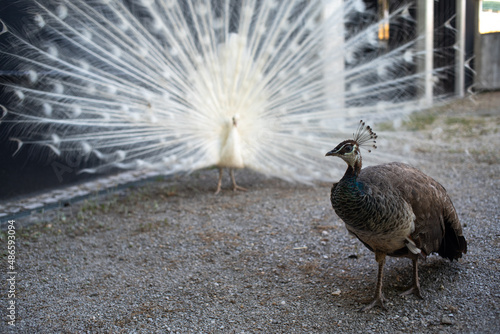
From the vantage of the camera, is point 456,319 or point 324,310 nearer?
point 456,319

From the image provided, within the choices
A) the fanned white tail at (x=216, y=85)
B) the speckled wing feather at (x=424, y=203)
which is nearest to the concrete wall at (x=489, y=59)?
the fanned white tail at (x=216, y=85)

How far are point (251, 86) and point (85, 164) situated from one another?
2.67m

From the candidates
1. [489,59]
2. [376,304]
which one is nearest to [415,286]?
[376,304]

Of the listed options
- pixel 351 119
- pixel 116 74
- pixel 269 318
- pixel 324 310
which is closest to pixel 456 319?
pixel 324 310

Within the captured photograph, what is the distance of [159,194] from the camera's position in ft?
17.4

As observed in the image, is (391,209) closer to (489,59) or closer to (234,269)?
(234,269)

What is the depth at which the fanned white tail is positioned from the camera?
14.8 ft

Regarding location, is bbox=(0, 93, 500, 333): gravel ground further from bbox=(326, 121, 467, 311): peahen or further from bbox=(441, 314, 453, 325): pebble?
bbox=(326, 121, 467, 311): peahen

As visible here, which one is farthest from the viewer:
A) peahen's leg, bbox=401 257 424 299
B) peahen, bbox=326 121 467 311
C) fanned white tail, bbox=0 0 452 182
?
fanned white tail, bbox=0 0 452 182

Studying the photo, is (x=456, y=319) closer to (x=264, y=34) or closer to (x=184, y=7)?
(x=264, y=34)

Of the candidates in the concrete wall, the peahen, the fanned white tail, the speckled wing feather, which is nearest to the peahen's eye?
the peahen

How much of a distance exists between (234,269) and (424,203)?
146cm

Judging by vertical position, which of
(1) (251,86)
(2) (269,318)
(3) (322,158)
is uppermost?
(1) (251,86)

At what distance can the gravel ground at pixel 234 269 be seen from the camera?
257cm
